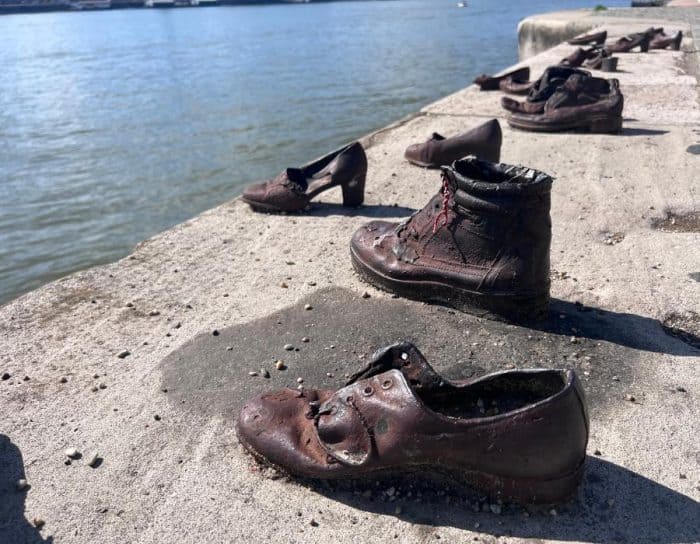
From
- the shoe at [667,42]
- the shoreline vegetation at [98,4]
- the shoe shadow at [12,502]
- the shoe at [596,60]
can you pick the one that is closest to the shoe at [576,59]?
the shoe at [596,60]

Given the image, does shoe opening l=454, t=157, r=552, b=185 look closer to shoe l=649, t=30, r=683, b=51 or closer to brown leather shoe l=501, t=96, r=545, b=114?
brown leather shoe l=501, t=96, r=545, b=114

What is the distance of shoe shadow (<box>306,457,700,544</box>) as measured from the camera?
2.00 meters

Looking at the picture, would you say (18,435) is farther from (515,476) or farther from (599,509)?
(599,509)

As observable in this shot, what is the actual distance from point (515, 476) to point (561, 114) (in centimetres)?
526

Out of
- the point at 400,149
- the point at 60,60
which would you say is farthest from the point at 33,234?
the point at 60,60

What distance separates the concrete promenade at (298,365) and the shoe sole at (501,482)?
39 millimetres

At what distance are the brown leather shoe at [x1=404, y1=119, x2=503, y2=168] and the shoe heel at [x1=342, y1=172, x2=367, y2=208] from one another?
97 centimetres

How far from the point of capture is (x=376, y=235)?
3.64m

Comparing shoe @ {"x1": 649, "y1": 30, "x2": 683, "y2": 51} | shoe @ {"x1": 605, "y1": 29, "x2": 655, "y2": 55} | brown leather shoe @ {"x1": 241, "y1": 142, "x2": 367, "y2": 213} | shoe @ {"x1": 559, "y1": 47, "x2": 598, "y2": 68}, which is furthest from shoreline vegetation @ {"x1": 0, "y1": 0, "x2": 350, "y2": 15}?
brown leather shoe @ {"x1": 241, "y1": 142, "x2": 367, "y2": 213}

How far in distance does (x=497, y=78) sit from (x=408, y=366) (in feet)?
26.5

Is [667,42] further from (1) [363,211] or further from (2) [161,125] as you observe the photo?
(1) [363,211]

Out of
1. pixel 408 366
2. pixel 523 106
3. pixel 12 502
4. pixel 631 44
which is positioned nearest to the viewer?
pixel 12 502

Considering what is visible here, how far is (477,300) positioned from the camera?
3.13 meters

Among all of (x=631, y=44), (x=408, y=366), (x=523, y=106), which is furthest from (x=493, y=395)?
(x=631, y=44)
